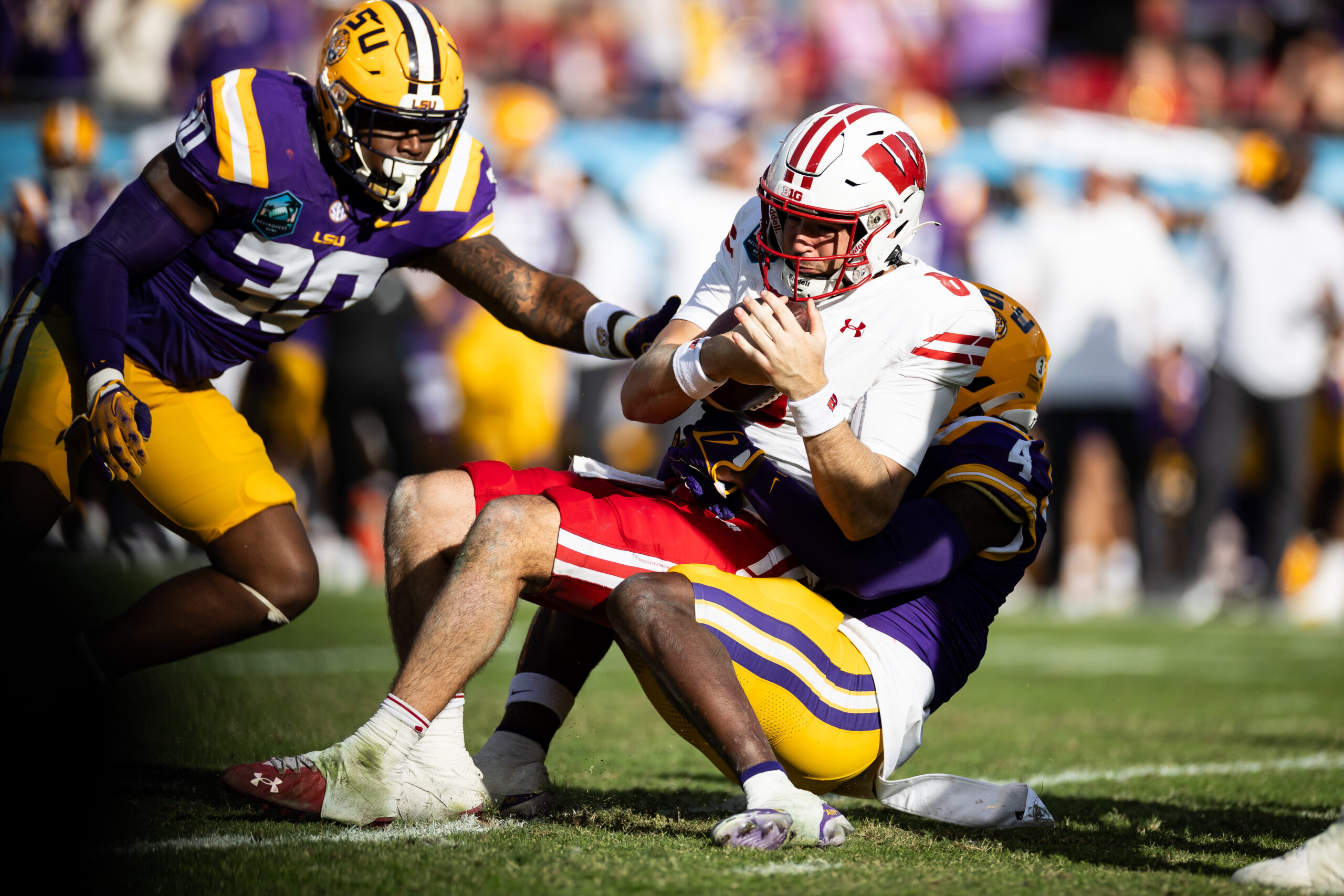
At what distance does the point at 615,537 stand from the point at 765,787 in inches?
27.0

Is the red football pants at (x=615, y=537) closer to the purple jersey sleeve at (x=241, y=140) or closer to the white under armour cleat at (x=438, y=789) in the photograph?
the white under armour cleat at (x=438, y=789)

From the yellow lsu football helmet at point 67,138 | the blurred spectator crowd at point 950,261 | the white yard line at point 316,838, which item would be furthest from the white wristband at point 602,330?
the yellow lsu football helmet at point 67,138

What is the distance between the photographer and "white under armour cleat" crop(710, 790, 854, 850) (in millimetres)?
2783

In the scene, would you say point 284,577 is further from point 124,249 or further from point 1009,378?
point 1009,378

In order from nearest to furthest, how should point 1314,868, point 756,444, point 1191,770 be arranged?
point 1314,868
point 756,444
point 1191,770

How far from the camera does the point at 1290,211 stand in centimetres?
922

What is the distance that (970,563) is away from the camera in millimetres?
3385

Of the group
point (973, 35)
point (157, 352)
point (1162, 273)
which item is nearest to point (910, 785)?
point (157, 352)

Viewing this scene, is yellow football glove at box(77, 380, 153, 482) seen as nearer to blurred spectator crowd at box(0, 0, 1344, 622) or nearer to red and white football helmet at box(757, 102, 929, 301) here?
red and white football helmet at box(757, 102, 929, 301)

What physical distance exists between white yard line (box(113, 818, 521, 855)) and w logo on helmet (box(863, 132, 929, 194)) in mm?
1757

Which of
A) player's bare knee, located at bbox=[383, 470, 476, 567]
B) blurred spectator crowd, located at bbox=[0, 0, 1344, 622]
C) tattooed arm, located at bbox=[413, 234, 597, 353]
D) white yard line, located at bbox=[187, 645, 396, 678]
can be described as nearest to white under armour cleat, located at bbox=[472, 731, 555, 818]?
player's bare knee, located at bbox=[383, 470, 476, 567]

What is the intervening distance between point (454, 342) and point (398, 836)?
22.7ft

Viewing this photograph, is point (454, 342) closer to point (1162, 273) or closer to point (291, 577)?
point (1162, 273)

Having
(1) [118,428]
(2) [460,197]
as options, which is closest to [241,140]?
(2) [460,197]
